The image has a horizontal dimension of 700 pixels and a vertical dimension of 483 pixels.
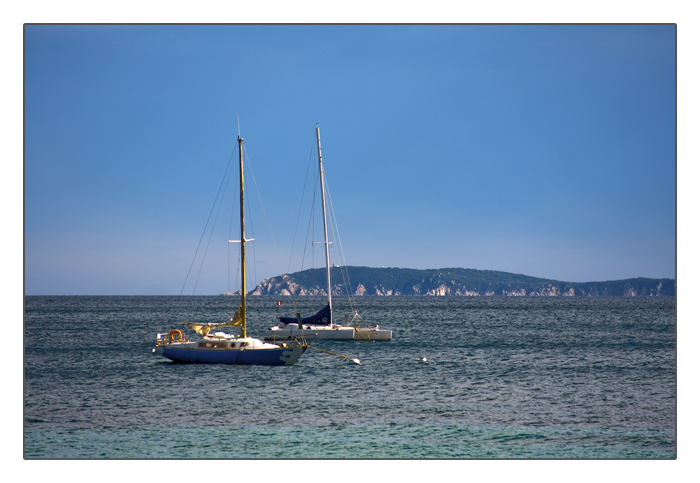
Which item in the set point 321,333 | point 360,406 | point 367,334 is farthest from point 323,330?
point 360,406

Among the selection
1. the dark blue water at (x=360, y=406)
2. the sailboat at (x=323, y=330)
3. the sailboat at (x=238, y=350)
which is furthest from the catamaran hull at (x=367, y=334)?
the sailboat at (x=238, y=350)

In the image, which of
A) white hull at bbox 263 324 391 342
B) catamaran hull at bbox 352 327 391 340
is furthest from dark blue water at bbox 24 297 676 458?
catamaran hull at bbox 352 327 391 340

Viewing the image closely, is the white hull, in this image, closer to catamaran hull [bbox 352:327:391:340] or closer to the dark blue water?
catamaran hull [bbox 352:327:391:340]

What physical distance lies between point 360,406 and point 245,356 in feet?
30.1

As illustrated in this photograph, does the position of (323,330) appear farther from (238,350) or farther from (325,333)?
(238,350)

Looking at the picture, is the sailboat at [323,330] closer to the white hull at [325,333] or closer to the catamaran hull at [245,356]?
the white hull at [325,333]

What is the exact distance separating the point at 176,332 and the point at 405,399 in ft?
44.8

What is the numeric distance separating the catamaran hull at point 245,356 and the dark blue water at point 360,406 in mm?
478

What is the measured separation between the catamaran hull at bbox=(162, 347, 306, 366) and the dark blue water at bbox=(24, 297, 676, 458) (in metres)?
0.48

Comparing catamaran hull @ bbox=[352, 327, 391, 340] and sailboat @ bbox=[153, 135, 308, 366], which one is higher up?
sailboat @ bbox=[153, 135, 308, 366]

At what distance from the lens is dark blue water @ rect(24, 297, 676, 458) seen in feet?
53.4

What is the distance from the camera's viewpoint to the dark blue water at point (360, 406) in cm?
1627

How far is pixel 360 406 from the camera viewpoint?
21406 mm
